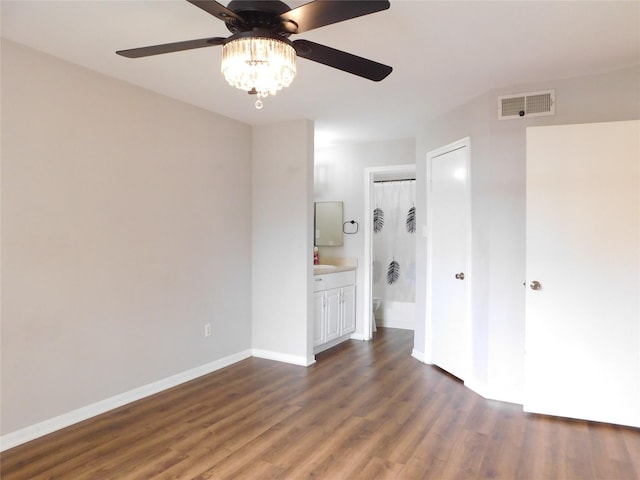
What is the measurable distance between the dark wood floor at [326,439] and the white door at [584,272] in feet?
0.77

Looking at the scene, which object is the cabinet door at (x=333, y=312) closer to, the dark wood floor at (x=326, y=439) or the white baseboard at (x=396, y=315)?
the dark wood floor at (x=326, y=439)

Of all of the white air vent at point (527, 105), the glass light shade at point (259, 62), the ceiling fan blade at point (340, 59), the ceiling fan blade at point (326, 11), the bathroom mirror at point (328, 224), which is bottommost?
the bathroom mirror at point (328, 224)

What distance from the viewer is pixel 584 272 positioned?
279cm

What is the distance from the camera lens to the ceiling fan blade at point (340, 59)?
171 cm

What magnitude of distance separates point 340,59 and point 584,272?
7.15ft

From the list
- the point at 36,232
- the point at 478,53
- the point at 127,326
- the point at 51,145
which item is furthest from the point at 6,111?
the point at 478,53

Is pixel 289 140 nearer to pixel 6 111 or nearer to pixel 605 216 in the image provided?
pixel 6 111

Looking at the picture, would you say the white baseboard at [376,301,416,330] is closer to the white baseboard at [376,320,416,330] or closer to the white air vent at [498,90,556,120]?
the white baseboard at [376,320,416,330]

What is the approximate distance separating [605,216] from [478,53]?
134 cm

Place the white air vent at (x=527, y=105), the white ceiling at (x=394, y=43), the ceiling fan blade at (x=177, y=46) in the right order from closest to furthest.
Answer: the ceiling fan blade at (x=177, y=46), the white ceiling at (x=394, y=43), the white air vent at (x=527, y=105)

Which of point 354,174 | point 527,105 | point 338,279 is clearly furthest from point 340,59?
point 354,174

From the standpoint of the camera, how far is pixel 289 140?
4.15 m

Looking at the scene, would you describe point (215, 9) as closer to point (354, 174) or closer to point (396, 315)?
point (354, 174)

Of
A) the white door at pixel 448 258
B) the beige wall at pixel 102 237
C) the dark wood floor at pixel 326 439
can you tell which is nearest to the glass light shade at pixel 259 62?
the beige wall at pixel 102 237
